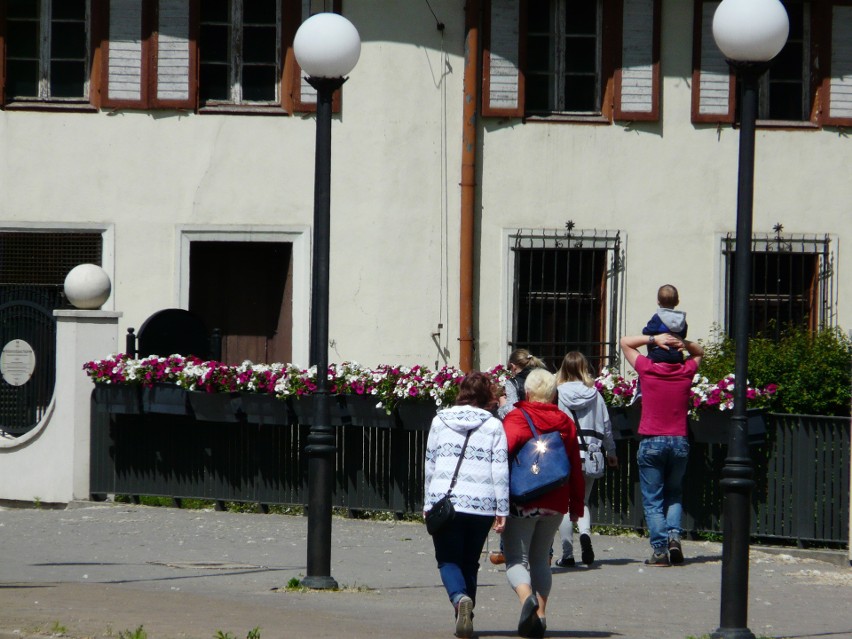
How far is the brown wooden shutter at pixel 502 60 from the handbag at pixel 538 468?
10349 millimetres

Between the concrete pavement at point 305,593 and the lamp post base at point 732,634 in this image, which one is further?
the concrete pavement at point 305,593

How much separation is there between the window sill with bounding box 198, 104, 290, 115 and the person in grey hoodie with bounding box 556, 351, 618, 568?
7.52 m

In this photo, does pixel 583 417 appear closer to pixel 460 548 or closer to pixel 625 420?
pixel 625 420

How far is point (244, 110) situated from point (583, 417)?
7.95 metres

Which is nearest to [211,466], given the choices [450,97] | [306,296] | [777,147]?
[306,296]

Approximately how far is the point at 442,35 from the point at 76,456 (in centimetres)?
658

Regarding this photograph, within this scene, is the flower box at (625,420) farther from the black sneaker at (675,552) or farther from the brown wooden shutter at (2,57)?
Result: the brown wooden shutter at (2,57)

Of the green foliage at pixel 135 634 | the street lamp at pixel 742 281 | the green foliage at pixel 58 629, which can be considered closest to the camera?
the green foliage at pixel 135 634

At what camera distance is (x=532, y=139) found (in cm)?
1930

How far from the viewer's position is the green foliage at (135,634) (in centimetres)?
817

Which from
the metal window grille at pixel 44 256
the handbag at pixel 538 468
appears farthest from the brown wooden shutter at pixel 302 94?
the handbag at pixel 538 468

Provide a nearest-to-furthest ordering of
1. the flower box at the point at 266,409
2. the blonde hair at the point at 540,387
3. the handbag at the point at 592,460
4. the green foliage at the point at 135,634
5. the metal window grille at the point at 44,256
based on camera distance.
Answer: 1. the green foliage at the point at 135,634
2. the blonde hair at the point at 540,387
3. the handbag at the point at 592,460
4. the flower box at the point at 266,409
5. the metal window grille at the point at 44,256

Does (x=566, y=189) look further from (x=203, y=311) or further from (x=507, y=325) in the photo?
(x=203, y=311)

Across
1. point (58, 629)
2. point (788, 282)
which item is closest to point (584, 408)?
point (58, 629)
